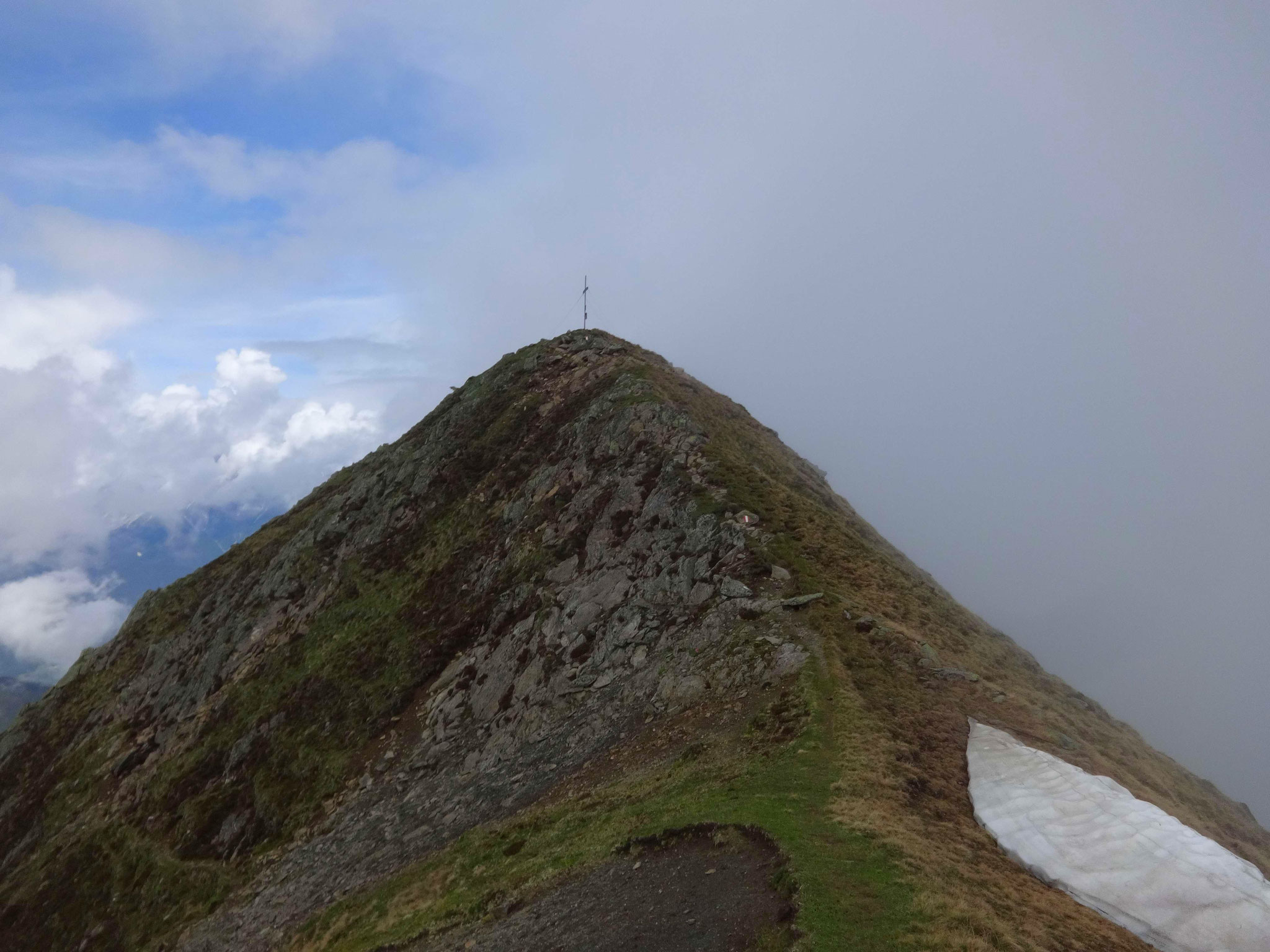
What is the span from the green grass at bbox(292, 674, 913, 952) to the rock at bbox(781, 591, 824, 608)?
513 centimetres

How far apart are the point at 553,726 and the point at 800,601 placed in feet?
46.6

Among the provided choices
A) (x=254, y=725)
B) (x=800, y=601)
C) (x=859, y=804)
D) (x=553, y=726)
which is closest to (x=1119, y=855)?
(x=859, y=804)

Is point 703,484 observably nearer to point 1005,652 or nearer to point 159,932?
point 1005,652

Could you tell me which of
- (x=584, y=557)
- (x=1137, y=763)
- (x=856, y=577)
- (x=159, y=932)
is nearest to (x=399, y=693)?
(x=584, y=557)

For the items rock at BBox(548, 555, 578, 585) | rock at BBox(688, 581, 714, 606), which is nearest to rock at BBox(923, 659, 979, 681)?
rock at BBox(688, 581, 714, 606)

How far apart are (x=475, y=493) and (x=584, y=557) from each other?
16583 millimetres

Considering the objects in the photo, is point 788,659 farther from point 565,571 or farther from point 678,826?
point 565,571

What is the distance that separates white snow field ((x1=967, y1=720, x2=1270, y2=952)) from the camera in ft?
52.1

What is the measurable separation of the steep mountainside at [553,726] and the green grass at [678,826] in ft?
0.41

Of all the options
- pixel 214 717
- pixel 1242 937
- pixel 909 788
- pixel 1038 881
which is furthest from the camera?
pixel 214 717

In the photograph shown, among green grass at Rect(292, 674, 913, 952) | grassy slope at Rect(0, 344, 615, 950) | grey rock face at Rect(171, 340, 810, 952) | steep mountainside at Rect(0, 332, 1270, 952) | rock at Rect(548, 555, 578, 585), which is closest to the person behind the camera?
green grass at Rect(292, 674, 913, 952)

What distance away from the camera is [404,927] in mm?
24047

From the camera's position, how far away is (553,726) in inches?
1335

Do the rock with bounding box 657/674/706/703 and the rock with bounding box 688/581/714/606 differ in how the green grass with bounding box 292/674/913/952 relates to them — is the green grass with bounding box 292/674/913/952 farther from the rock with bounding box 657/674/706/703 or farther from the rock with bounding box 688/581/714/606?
the rock with bounding box 688/581/714/606
